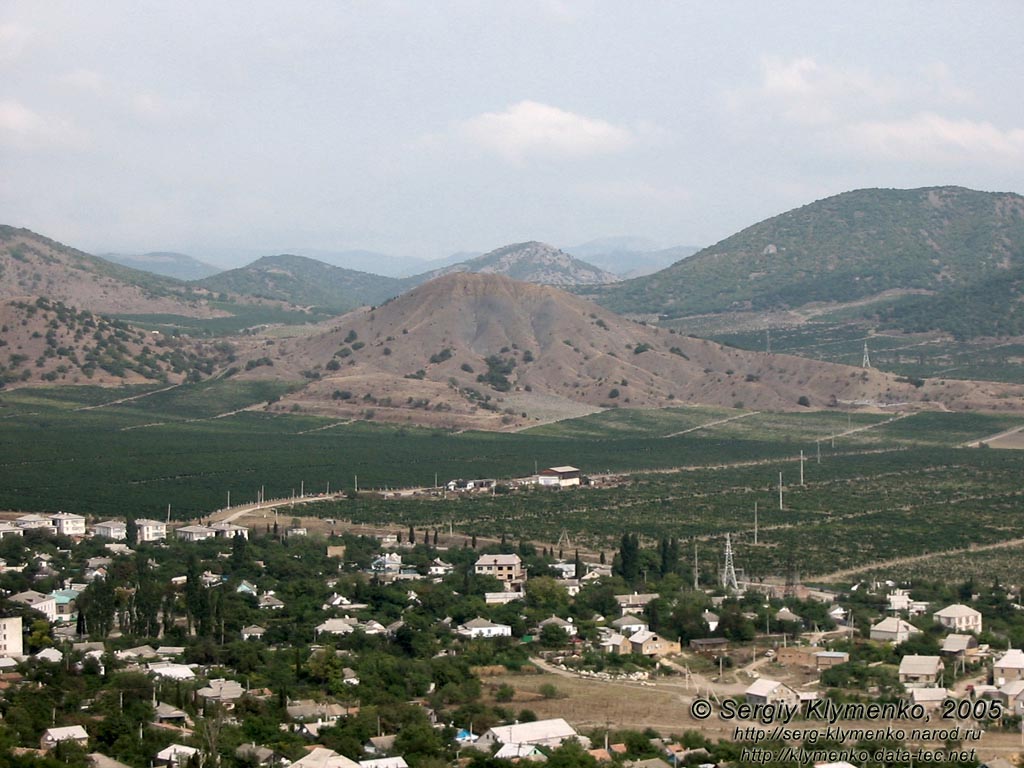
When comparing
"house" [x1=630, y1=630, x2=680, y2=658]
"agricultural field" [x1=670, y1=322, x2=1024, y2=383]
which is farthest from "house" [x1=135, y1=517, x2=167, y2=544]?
"agricultural field" [x1=670, y1=322, x2=1024, y2=383]

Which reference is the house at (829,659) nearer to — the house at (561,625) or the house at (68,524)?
the house at (561,625)

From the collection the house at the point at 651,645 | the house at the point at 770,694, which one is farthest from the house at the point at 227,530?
the house at the point at 770,694

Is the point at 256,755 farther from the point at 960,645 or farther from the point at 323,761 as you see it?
the point at 960,645

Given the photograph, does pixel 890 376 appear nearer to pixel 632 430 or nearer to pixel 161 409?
pixel 632 430

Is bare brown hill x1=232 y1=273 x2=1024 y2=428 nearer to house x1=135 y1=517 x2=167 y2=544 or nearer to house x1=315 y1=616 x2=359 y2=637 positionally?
house x1=135 y1=517 x2=167 y2=544

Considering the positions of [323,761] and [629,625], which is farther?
[629,625]

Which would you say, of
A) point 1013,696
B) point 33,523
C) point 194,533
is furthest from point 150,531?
point 1013,696
